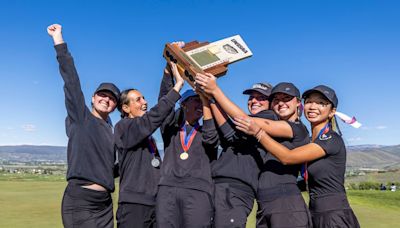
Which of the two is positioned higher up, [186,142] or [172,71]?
[172,71]

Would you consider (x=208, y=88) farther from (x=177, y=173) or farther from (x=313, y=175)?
(x=313, y=175)

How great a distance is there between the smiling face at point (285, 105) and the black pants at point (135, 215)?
5.51 feet

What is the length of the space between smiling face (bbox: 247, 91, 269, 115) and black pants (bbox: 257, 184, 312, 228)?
0.93 m

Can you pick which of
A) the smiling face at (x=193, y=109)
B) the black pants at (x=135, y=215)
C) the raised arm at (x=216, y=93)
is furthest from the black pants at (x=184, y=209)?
the raised arm at (x=216, y=93)

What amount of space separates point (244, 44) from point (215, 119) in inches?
31.6

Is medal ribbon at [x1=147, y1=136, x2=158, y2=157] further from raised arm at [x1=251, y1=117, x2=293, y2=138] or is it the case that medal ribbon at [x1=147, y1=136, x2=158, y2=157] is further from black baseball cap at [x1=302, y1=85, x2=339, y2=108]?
black baseball cap at [x1=302, y1=85, x2=339, y2=108]

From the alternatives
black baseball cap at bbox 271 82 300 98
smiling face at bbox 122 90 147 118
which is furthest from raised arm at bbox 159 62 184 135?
black baseball cap at bbox 271 82 300 98

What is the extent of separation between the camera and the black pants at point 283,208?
433 cm

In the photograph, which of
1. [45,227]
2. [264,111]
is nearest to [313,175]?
[264,111]

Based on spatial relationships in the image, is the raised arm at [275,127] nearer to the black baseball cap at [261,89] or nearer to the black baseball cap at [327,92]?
the black baseball cap at [327,92]

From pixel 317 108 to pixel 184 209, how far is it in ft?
5.44

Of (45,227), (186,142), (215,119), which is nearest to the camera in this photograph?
(215,119)

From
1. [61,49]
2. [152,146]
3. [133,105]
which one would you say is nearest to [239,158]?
[152,146]

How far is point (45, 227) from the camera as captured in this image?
1001 cm
